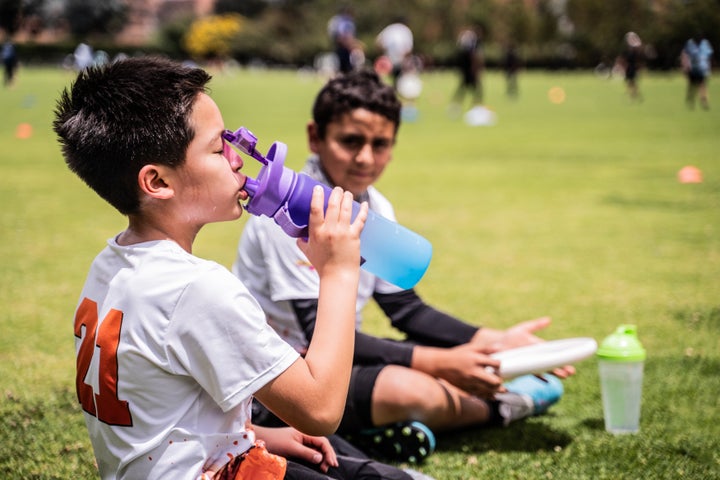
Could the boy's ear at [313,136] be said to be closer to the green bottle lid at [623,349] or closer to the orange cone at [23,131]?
the green bottle lid at [623,349]

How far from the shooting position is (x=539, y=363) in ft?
9.36

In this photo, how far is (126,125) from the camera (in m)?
1.81

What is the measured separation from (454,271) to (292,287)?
123 inches

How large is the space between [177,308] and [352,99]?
182 centimetres

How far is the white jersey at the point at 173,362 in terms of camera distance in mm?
1730

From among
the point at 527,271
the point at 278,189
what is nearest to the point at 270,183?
the point at 278,189

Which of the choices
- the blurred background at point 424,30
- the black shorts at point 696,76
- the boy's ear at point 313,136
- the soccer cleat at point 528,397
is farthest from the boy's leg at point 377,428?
the blurred background at point 424,30

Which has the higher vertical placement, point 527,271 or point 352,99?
point 352,99

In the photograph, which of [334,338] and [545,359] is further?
[545,359]

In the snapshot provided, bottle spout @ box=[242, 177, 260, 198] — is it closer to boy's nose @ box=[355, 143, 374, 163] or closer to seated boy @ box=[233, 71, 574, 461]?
seated boy @ box=[233, 71, 574, 461]

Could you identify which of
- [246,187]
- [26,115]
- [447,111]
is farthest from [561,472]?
[447,111]

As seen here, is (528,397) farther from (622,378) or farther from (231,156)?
(231,156)

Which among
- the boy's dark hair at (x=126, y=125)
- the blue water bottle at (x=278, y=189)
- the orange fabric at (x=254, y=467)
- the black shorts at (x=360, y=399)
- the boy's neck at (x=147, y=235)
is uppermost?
the boy's dark hair at (x=126, y=125)

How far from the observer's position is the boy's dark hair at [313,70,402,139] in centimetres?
338
